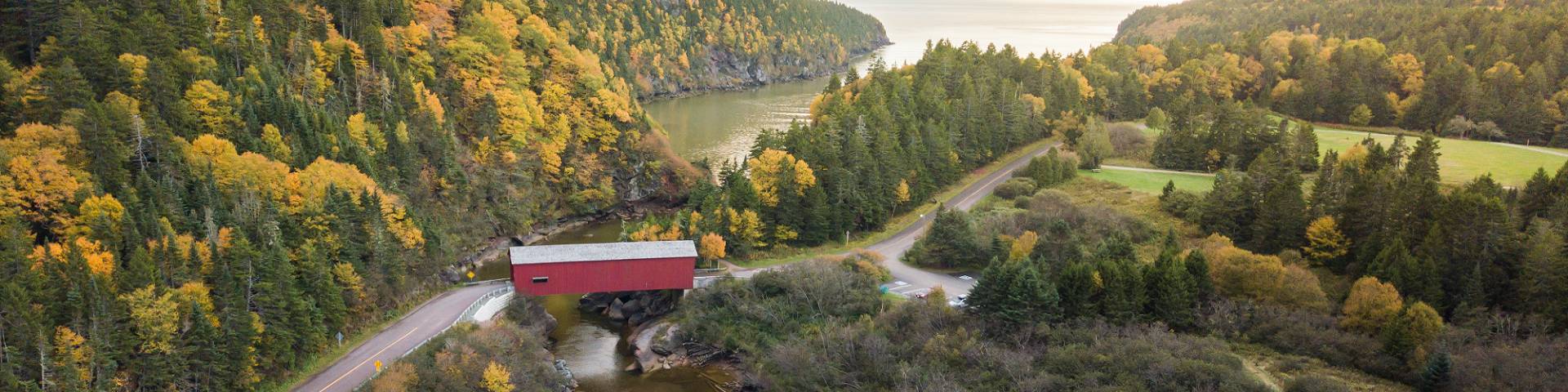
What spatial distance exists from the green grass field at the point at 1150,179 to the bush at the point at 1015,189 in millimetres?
6254

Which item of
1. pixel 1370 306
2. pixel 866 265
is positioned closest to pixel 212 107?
pixel 866 265

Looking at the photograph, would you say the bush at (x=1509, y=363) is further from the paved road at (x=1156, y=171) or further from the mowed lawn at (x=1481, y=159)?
the paved road at (x=1156, y=171)

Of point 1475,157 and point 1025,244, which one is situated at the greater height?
point 1475,157

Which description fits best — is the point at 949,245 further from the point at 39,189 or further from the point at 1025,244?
the point at 39,189

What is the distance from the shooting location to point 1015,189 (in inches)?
3201

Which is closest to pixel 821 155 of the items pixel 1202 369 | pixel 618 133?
pixel 618 133

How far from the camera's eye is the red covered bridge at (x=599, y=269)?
6022 cm

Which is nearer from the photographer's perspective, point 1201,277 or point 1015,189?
point 1201,277

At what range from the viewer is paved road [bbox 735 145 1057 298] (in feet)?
206

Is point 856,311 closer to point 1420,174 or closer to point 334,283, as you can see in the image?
point 334,283

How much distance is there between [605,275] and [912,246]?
20.4 metres

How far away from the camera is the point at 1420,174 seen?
64.0 m

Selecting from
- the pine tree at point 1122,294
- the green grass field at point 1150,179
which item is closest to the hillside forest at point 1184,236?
the pine tree at point 1122,294

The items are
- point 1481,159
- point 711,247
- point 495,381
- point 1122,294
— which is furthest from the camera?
point 1481,159
